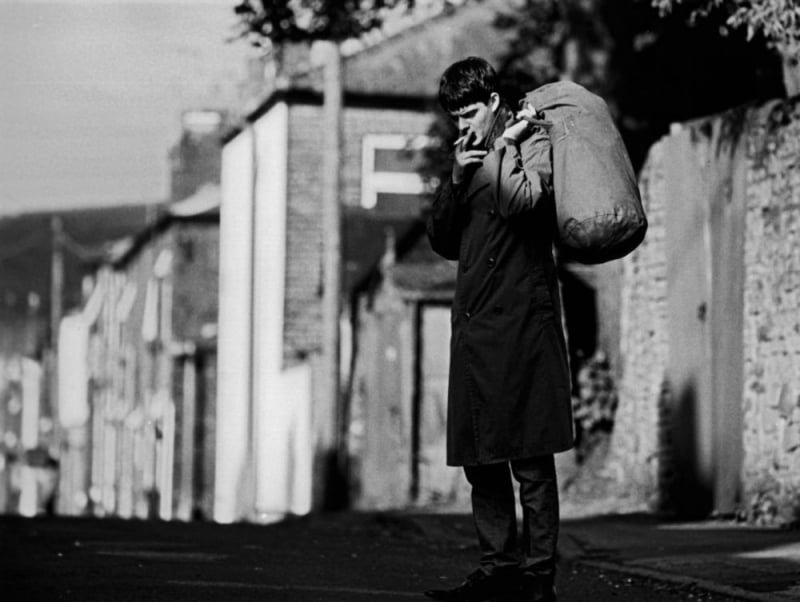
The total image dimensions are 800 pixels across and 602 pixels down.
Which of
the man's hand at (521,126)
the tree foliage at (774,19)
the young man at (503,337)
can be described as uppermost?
the tree foliage at (774,19)

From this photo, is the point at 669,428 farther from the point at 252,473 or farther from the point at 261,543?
the point at 252,473

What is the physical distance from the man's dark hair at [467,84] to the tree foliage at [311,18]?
11827mm

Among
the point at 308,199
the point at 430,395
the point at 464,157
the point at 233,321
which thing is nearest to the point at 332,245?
the point at 430,395

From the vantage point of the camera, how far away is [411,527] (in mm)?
13602

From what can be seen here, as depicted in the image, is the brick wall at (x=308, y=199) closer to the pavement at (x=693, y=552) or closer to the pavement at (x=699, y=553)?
the pavement at (x=693, y=552)

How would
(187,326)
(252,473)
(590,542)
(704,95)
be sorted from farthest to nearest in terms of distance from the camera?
(187,326), (252,473), (704,95), (590,542)

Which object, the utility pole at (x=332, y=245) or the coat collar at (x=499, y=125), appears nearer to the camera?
the coat collar at (x=499, y=125)

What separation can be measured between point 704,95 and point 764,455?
718 centimetres

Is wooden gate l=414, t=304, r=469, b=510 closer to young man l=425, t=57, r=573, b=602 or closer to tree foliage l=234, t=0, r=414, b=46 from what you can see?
tree foliage l=234, t=0, r=414, b=46

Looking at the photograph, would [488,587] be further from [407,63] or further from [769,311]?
[407,63]

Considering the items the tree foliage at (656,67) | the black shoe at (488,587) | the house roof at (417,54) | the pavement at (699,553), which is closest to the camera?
the black shoe at (488,587)

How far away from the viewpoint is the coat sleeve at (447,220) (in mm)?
7148

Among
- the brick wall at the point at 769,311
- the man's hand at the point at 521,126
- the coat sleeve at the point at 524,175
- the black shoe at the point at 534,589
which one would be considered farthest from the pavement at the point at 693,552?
the man's hand at the point at 521,126

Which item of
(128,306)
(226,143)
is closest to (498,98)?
(226,143)
